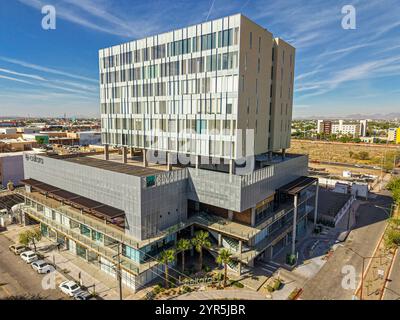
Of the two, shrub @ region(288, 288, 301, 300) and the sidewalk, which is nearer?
shrub @ region(288, 288, 301, 300)

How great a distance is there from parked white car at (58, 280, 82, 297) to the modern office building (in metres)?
4.94

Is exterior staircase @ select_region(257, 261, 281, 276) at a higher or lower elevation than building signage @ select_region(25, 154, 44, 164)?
lower

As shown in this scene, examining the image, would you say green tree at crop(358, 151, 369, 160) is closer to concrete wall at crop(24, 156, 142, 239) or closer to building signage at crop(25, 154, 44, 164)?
concrete wall at crop(24, 156, 142, 239)

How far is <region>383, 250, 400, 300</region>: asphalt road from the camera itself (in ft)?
111

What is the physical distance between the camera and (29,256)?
139 ft

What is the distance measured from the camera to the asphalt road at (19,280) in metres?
34.2

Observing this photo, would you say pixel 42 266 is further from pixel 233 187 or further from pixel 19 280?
pixel 233 187

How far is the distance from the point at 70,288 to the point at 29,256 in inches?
544

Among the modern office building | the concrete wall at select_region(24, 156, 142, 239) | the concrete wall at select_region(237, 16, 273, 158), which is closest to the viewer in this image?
the concrete wall at select_region(24, 156, 142, 239)

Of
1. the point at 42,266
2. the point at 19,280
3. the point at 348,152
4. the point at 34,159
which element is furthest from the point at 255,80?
the point at 348,152

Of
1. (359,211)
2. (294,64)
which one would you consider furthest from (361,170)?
(294,64)

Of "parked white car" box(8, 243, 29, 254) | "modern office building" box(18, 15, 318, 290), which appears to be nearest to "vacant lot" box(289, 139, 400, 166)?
"modern office building" box(18, 15, 318, 290)

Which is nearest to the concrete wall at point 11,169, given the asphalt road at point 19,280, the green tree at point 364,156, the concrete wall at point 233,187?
the asphalt road at point 19,280
